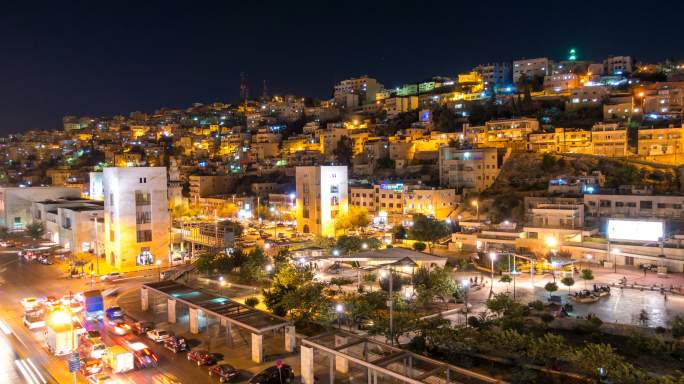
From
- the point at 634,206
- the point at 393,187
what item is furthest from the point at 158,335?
the point at 393,187

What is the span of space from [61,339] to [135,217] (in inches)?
675

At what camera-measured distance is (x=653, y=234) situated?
28.7 m

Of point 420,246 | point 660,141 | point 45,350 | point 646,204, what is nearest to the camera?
point 45,350

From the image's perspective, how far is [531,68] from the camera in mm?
78562

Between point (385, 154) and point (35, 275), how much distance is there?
42.9 metres

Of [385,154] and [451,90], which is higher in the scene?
[451,90]

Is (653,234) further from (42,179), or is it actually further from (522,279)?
(42,179)

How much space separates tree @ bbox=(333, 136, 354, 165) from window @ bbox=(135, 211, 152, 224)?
37199 mm

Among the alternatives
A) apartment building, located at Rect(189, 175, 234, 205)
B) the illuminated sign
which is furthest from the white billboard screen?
apartment building, located at Rect(189, 175, 234, 205)

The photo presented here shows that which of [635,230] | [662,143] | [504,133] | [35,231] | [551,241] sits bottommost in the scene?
[551,241]

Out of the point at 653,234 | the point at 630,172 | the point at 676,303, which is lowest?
the point at 676,303

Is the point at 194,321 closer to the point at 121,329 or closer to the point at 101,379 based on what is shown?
the point at 121,329

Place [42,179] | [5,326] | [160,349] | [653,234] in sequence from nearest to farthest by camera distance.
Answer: [160,349] → [5,326] → [653,234] → [42,179]

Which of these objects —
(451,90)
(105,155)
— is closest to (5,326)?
(451,90)
